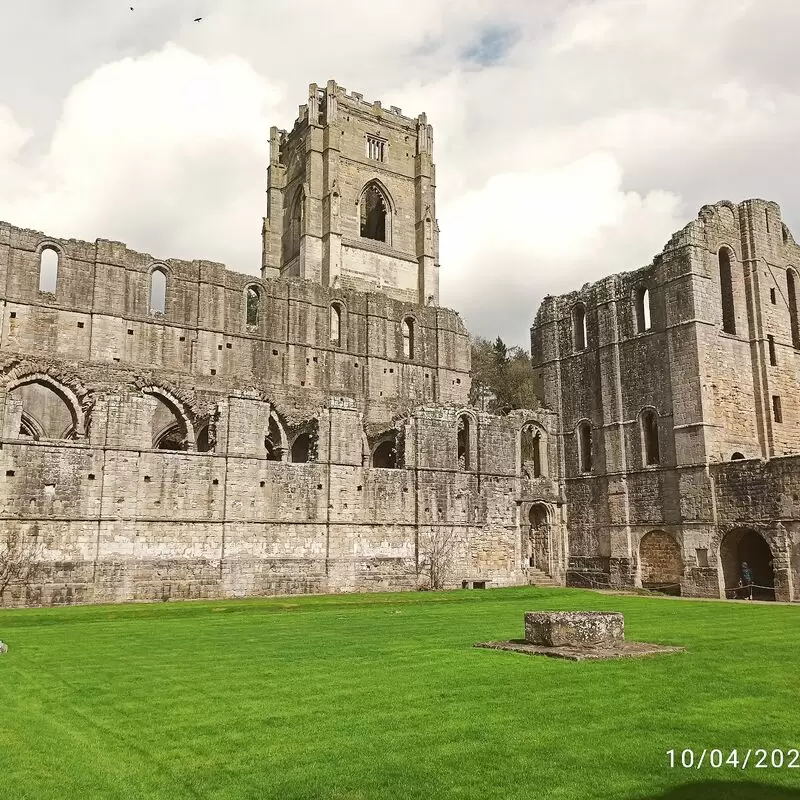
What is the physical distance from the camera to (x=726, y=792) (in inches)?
185

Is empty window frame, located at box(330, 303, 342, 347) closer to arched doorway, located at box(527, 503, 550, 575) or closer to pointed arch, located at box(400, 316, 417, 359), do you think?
pointed arch, located at box(400, 316, 417, 359)

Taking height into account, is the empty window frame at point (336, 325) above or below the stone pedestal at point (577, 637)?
above

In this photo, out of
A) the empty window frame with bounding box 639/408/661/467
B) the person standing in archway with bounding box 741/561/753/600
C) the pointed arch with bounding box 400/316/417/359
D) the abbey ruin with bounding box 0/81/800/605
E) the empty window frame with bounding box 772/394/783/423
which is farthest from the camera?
the pointed arch with bounding box 400/316/417/359

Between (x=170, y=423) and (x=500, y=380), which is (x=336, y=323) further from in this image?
(x=500, y=380)

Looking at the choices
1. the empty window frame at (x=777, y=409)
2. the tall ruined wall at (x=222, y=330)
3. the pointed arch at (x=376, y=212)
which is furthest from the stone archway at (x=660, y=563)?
the pointed arch at (x=376, y=212)

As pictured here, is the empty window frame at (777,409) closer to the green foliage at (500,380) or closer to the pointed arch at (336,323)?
the pointed arch at (336,323)

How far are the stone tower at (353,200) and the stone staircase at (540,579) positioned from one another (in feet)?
65.8

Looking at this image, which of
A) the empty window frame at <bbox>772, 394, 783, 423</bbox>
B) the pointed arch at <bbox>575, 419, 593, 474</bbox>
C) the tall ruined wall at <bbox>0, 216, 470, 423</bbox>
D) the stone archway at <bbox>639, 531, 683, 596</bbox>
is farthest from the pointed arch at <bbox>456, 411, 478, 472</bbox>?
the empty window frame at <bbox>772, 394, 783, 423</bbox>

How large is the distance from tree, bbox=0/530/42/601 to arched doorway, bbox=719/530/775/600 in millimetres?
20494

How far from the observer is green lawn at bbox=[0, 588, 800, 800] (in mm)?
4922

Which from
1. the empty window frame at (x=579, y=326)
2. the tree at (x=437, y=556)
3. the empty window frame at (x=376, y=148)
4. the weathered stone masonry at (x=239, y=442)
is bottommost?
the tree at (x=437, y=556)

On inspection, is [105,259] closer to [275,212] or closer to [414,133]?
[275,212]

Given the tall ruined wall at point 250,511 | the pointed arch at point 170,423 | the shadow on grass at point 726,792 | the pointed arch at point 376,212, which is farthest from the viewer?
the pointed arch at point 376,212

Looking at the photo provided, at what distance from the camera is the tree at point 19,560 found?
20312 mm
